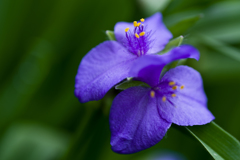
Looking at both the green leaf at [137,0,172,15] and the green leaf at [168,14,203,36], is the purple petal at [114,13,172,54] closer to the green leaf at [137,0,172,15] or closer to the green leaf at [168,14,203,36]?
the green leaf at [168,14,203,36]

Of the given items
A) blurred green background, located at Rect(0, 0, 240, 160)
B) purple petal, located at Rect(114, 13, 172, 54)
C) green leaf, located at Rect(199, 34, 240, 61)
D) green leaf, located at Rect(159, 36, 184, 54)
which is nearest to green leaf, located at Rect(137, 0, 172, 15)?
blurred green background, located at Rect(0, 0, 240, 160)

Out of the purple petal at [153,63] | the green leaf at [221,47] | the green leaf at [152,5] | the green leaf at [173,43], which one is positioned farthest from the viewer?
the green leaf at [152,5]

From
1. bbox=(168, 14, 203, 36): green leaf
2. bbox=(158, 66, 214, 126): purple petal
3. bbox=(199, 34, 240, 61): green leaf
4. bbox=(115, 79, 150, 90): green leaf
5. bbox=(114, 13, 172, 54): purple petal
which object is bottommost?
bbox=(199, 34, 240, 61): green leaf

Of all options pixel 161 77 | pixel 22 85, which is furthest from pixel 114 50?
pixel 22 85

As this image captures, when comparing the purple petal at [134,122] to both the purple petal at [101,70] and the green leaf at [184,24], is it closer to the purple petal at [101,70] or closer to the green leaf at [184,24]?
the purple petal at [101,70]

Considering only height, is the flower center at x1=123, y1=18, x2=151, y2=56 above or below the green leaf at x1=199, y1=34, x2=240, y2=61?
above

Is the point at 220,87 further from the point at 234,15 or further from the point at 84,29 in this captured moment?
the point at 84,29

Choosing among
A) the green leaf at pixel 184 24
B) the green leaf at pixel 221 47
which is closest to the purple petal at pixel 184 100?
the green leaf at pixel 184 24
